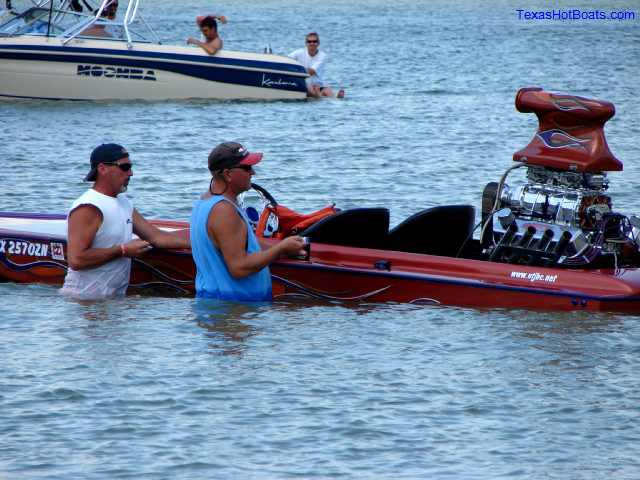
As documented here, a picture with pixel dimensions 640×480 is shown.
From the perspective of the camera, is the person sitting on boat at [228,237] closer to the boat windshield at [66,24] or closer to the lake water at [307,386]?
the lake water at [307,386]

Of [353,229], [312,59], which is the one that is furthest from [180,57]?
[353,229]

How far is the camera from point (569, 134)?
8078 millimetres

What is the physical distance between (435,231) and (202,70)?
1164cm

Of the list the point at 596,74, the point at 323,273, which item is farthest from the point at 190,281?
the point at 596,74

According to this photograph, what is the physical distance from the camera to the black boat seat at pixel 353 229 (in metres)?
8.48

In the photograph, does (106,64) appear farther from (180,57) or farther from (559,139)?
(559,139)

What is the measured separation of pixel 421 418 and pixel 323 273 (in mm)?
1985

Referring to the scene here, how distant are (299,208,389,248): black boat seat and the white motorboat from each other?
1074 centimetres

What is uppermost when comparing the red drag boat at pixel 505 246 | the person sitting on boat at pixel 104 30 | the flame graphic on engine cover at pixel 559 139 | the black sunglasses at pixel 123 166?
the person sitting on boat at pixel 104 30

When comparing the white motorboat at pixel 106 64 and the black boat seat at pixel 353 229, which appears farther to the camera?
the white motorboat at pixel 106 64

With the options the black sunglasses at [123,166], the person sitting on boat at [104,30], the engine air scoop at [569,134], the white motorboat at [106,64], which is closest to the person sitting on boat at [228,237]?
the black sunglasses at [123,166]

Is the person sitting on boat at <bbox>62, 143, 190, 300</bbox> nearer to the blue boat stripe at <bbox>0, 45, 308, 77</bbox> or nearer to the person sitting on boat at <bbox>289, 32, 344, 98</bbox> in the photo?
the blue boat stripe at <bbox>0, 45, 308, 77</bbox>

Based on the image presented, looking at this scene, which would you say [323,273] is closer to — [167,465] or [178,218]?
[167,465]

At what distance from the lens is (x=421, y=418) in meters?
6.59
